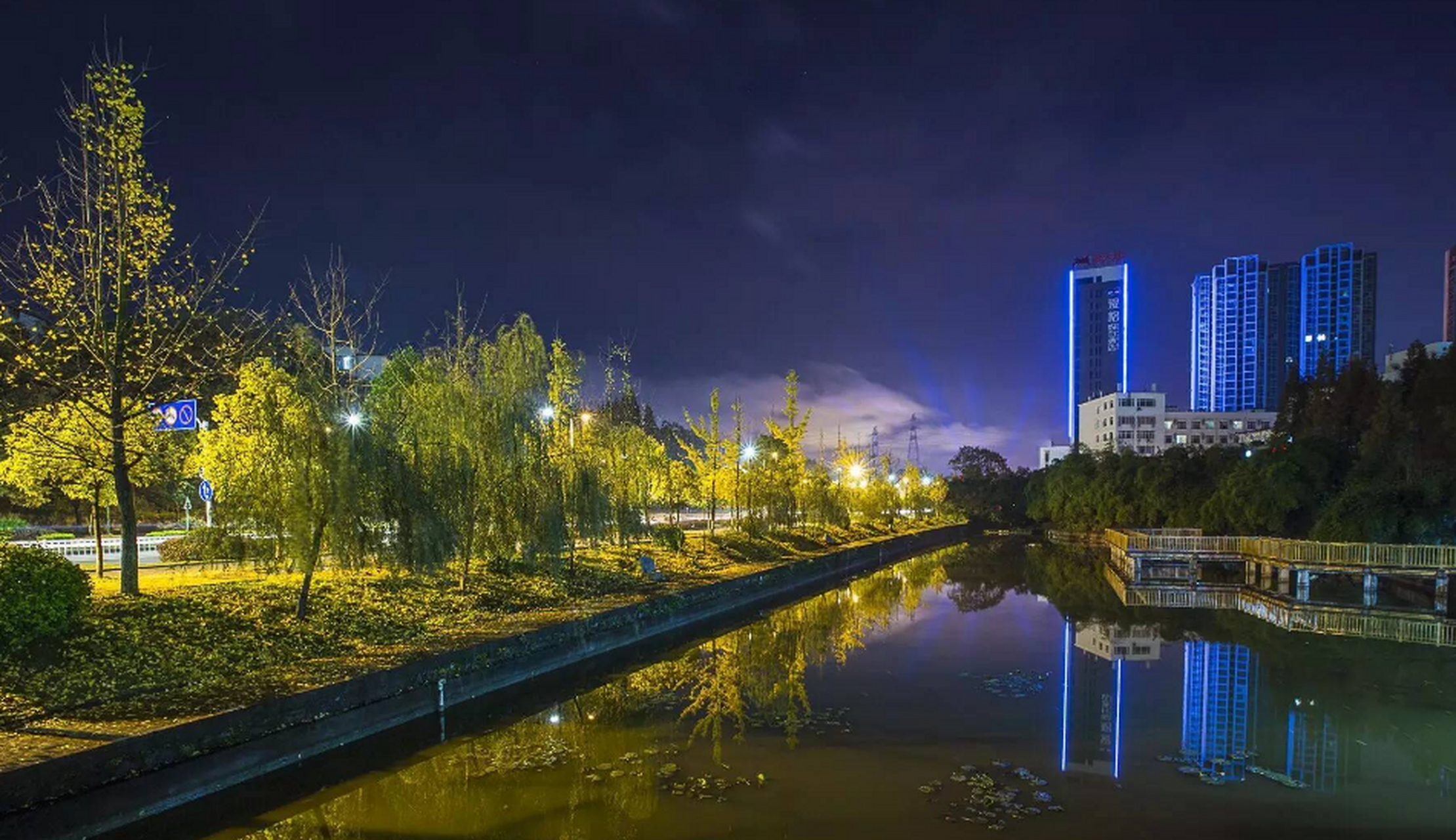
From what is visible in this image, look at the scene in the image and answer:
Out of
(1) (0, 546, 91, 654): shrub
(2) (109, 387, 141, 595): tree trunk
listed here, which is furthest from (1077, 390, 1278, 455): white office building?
(1) (0, 546, 91, 654): shrub

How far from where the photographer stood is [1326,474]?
3616 cm

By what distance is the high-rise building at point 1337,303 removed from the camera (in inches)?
5354

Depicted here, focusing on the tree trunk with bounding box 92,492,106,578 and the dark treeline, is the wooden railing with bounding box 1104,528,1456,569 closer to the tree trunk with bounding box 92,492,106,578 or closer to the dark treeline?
the dark treeline

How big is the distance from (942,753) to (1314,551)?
993 inches

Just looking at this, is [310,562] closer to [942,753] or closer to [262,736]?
[262,736]

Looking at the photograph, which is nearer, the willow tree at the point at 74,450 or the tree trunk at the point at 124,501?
the tree trunk at the point at 124,501

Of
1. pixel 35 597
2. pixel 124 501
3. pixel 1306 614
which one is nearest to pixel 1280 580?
pixel 1306 614

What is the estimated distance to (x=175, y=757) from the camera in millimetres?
8828

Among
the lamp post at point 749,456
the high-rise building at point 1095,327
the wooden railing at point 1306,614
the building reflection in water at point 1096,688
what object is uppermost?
the high-rise building at point 1095,327

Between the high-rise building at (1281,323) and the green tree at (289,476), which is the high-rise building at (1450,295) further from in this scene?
the green tree at (289,476)

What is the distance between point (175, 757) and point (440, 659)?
4341mm

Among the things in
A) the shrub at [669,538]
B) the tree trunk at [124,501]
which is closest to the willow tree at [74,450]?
the tree trunk at [124,501]

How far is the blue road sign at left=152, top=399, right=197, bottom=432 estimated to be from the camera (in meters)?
15.5

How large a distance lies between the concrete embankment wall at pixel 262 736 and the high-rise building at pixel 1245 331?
16154 cm
